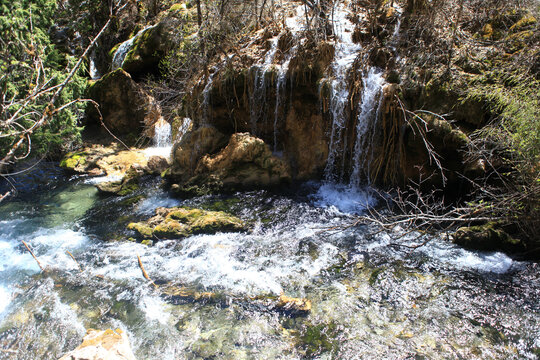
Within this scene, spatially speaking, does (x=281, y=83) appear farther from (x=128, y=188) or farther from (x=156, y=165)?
(x=128, y=188)

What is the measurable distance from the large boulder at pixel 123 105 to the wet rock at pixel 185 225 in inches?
217

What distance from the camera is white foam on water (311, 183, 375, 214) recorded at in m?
6.61

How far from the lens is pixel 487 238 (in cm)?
489

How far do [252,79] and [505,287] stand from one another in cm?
607

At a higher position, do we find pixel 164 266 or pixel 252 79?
pixel 252 79

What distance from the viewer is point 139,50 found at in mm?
11570

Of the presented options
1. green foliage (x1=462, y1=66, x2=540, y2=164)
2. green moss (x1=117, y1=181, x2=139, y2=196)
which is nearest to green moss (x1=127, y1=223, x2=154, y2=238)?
green moss (x1=117, y1=181, x2=139, y2=196)

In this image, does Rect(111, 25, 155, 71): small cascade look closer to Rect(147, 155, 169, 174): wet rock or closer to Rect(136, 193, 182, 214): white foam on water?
Rect(147, 155, 169, 174): wet rock

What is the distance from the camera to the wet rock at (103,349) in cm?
263

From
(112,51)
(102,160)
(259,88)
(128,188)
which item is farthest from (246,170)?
(112,51)

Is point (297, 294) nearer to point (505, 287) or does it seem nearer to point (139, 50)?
point (505, 287)

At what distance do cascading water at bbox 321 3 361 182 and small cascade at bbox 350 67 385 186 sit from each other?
322 millimetres

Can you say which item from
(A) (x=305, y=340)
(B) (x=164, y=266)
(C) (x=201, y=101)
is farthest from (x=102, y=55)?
(A) (x=305, y=340)

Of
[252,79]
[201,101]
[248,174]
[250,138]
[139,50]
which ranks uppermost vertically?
[139,50]
